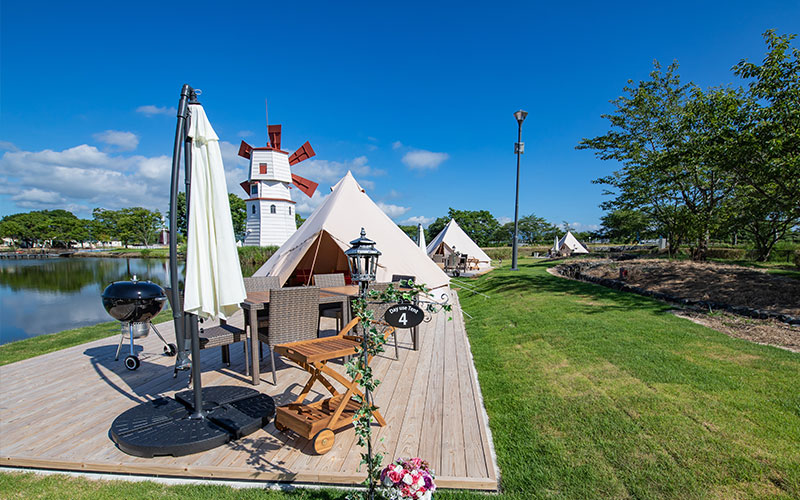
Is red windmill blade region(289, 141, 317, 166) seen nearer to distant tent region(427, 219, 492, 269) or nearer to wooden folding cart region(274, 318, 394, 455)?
distant tent region(427, 219, 492, 269)

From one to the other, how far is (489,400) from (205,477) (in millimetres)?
2246

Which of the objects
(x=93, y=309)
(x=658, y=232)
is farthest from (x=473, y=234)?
(x=93, y=309)

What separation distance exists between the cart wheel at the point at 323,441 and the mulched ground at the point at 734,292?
503cm

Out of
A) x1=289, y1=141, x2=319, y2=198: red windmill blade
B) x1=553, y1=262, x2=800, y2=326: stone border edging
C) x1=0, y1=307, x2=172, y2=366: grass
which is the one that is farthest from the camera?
x1=289, y1=141, x2=319, y2=198: red windmill blade

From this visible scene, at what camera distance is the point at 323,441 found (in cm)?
244

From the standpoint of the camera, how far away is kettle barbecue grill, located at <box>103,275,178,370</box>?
3988mm

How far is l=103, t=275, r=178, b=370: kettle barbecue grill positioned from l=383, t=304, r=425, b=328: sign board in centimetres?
285

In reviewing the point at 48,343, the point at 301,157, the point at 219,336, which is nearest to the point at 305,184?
the point at 301,157

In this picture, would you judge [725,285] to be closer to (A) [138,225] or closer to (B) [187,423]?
(B) [187,423]

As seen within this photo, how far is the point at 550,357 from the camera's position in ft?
14.2

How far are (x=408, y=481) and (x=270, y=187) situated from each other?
24.7 meters

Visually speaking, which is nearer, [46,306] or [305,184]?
[46,306]

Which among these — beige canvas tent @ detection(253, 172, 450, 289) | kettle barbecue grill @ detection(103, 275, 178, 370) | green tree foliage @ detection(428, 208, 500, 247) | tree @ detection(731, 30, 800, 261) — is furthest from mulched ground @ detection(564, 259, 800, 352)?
green tree foliage @ detection(428, 208, 500, 247)

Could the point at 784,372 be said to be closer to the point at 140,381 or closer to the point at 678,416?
the point at 678,416
